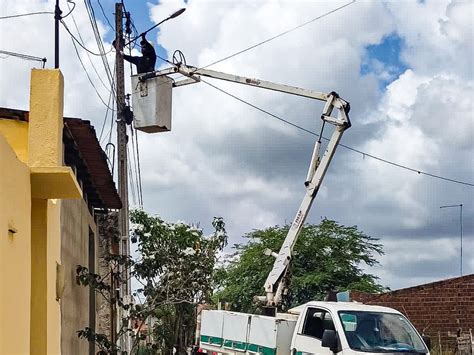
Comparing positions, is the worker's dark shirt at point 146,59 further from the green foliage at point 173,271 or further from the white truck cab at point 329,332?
the white truck cab at point 329,332

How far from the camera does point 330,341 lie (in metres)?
11.8

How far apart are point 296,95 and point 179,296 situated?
5.62m

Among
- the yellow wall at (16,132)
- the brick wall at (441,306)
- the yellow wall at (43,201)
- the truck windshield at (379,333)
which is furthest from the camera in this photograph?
the brick wall at (441,306)

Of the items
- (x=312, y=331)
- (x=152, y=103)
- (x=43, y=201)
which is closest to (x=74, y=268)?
(x=312, y=331)

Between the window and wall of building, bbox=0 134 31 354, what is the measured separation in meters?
5.79

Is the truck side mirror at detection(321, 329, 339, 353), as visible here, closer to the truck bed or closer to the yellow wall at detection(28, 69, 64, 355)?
the truck bed

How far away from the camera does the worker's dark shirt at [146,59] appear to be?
1800 centimetres

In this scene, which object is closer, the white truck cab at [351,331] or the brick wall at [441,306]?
the white truck cab at [351,331]

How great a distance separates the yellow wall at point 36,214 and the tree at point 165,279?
4925mm

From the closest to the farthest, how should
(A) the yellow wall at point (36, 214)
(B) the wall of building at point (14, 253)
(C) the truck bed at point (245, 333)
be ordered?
(B) the wall of building at point (14, 253), (A) the yellow wall at point (36, 214), (C) the truck bed at point (245, 333)

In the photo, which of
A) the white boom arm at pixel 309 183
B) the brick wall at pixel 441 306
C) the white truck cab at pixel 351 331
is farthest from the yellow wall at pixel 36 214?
the brick wall at pixel 441 306

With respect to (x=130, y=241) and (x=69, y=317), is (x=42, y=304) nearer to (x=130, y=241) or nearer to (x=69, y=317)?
(x=69, y=317)

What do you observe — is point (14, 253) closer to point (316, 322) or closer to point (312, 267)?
point (316, 322)

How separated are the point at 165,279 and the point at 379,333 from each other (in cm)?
728
